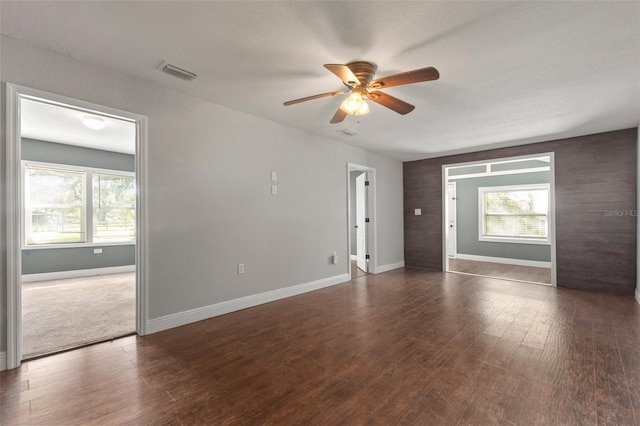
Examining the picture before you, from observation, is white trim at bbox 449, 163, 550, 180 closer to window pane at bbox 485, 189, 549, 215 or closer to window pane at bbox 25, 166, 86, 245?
window pane at bbox 485, 189, 549, 215

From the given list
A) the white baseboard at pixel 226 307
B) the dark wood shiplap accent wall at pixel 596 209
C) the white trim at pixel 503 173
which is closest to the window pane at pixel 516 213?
the white trim at pixel 503 173

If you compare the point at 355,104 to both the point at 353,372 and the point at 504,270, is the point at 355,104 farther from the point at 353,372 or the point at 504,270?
the point at 504,270

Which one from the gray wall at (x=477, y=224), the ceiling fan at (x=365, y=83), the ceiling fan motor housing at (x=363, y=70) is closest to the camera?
the ceiling fan at (x=365, y=83)

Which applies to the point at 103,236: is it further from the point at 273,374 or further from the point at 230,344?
the point at 273,374

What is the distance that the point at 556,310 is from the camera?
3.56m

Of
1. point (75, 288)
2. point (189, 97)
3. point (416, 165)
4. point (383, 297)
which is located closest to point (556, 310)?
point (383, 297)

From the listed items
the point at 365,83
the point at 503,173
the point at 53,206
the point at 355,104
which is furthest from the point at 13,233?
the point at 503,173

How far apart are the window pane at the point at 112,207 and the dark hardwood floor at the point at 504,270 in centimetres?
727

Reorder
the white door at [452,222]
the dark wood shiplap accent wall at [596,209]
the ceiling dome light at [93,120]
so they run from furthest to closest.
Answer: the white door at [452,222], the dark wood shiplap accent wall at [596,209], the ceiling dome light at [93,120]

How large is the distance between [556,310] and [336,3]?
4238 millimetres

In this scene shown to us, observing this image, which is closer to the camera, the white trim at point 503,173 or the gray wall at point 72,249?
the gray wall at point 72,249

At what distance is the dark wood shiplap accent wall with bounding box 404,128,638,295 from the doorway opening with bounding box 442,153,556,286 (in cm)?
109

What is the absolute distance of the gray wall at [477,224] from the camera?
662 centimetres

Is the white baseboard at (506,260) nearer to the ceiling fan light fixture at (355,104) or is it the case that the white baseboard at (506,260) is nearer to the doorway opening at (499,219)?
the doorway opening at (499,219)
